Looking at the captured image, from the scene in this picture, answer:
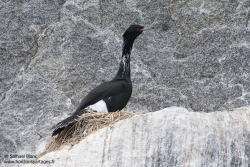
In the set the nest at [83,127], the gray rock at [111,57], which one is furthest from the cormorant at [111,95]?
the gray rock at [111,57]

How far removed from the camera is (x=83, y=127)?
7020 millimetres

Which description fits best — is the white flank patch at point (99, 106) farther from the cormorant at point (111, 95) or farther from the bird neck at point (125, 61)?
the bird neck at point (125, 61)

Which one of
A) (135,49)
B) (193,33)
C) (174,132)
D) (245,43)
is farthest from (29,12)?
(174,132)

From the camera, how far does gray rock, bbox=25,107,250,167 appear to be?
6.19 m

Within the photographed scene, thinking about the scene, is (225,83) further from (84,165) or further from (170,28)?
(84,165)

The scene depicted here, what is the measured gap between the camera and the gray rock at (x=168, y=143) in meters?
6.19

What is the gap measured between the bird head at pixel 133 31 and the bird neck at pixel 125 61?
0.05 metres

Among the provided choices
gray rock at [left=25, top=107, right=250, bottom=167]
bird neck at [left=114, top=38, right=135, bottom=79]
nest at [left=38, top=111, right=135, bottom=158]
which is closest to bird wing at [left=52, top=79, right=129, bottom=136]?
bird neck at [left=114, top=38, right=135, bottom=79]

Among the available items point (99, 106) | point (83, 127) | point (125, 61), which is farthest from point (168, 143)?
point (125, 61)

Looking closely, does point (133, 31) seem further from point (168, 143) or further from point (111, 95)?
point (168, 143)

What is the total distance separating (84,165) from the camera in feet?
20.7

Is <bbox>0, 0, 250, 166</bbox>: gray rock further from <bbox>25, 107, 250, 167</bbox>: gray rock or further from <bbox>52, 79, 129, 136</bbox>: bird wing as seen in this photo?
<bbox>25, 107, 250, 167</bbox>: gray rock

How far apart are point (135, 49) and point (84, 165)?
240 centimetres

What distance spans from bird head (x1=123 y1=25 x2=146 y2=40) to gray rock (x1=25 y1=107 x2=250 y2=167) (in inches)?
64.7
